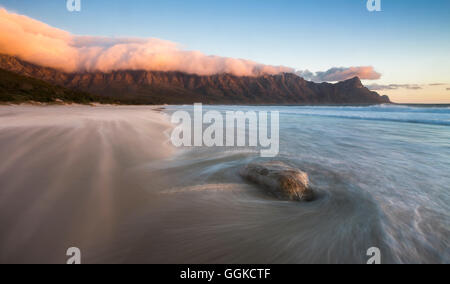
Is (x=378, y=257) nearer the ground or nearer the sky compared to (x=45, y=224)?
nearer the ground

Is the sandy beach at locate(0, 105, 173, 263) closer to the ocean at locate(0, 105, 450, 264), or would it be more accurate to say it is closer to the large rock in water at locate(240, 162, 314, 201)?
the ocean at locate(0, 105, 450, 264)

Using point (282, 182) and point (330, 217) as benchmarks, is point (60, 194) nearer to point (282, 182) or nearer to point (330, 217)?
point (282, 182)

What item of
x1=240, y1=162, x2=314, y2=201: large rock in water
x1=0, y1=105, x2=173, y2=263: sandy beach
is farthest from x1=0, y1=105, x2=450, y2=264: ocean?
x1=240, y1=162, x2=314, y2=201: large rock in water

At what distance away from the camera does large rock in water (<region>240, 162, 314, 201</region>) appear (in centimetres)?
289

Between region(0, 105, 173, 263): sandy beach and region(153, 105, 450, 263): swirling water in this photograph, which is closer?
region(0, 105, 173, 263): sandy beach

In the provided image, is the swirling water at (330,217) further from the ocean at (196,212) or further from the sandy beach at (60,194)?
the sandy beach at (60,194)

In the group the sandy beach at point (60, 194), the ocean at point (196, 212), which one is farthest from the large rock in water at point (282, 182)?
the sandy beach at point (60, 194)

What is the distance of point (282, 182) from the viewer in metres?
2.99

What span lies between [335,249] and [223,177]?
203cm

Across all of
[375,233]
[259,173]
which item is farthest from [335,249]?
[259,173]

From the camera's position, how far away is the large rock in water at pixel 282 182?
2.89 meters

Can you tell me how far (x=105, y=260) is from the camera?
156 centimetres

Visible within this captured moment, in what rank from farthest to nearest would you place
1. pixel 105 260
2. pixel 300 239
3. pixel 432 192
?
1. pixel 432 192
2. pixel 300 239
3. pixel 105 260
